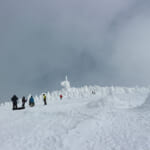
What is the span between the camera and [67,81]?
3930 inches

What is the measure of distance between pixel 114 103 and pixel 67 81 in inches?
3252

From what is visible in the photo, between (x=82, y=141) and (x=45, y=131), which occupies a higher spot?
(x=45, y=131)

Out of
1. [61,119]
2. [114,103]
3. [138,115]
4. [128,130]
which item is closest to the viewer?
[128,130]

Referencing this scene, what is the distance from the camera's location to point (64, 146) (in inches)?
307

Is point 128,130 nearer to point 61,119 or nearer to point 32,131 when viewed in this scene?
point 61,119

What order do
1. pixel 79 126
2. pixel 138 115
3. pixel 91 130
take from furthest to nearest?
pixel 138 115 < pixel 79 126 < pixel 91 130

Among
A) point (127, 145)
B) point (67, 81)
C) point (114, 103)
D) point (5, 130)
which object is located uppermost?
point (67, 81)

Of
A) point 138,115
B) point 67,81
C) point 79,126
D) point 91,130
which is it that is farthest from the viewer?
point 67,81

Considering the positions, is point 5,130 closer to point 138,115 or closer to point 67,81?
point 138,115

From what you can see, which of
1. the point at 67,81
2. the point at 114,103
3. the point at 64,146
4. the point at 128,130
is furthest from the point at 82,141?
the point at 67,81

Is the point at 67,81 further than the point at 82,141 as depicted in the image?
Yes

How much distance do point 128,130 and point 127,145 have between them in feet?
5.75

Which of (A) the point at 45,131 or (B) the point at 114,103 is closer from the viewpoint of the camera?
(A) the point at 45,131

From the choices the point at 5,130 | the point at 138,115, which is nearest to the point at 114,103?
the point at 138,115
